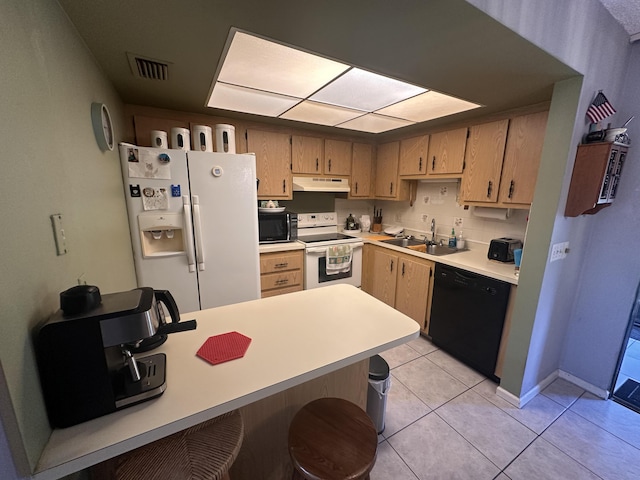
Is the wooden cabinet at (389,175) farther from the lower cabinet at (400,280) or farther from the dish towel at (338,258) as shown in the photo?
the dish towel at (338,258)

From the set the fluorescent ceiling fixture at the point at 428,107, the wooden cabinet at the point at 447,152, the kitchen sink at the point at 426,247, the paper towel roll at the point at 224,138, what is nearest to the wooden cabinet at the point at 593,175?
the fluorescent ceiling fixture at the point at 428,107

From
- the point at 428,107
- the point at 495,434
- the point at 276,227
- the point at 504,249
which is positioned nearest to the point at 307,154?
the point at 276,227

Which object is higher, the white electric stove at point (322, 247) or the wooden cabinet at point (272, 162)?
the wooden cabinet at point (272, 162)

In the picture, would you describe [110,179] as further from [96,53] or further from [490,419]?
[490,419]

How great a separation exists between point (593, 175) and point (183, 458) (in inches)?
95.6

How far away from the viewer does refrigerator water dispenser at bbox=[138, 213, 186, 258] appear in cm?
187

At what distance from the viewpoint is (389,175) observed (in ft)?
10.9

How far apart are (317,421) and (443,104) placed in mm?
2349

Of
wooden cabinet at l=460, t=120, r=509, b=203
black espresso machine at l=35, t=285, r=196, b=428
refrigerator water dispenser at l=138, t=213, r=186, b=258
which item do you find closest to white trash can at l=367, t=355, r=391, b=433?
black espresso machine at l=35, t=285, r=196, b=428

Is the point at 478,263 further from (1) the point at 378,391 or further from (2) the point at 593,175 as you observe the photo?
(1) the point at 378,391

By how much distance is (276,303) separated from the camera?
1.35m

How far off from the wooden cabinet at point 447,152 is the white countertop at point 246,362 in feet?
6.14

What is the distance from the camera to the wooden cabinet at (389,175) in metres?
3.20

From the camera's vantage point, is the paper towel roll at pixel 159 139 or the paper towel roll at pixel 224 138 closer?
the paper towel roll at pixel 159 139
